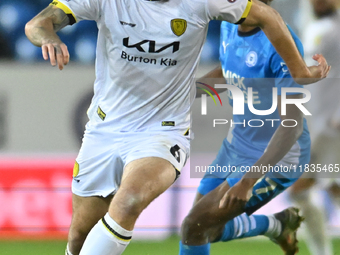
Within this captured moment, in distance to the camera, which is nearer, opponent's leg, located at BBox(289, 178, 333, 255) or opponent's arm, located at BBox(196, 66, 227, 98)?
opponent's arm, located at BBox(196, 66, 227, 98)

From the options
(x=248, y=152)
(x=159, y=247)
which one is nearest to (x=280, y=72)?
(x=248, y=152)

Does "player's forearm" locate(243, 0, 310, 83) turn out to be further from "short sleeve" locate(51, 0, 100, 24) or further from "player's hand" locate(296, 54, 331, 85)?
"short sleeve" locate(51, 0, 100, 24)

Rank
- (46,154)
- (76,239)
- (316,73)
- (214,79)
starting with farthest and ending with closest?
(46,154), (214,79), (316,73), (76,239)

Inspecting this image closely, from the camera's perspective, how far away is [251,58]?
2994 mm

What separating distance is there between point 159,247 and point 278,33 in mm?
1942

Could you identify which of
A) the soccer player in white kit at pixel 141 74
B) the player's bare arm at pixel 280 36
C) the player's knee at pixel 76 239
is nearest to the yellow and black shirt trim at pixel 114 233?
the soccer player in white kit at pixel 141 74

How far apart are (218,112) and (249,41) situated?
2.24 feet

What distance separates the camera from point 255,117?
125 inches

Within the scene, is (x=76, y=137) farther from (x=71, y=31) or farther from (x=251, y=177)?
(x=251, y=177)

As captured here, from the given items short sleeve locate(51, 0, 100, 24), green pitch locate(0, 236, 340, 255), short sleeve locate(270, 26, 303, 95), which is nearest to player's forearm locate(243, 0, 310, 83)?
short sleeve locate(270, 26, 303, 95)

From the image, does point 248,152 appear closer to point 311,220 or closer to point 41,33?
point 311,220

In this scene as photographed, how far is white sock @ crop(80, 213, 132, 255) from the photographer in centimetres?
201

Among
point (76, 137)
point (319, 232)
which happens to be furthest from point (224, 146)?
point (76, 137)

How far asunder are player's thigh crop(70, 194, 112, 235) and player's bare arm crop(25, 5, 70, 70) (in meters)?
0.84
